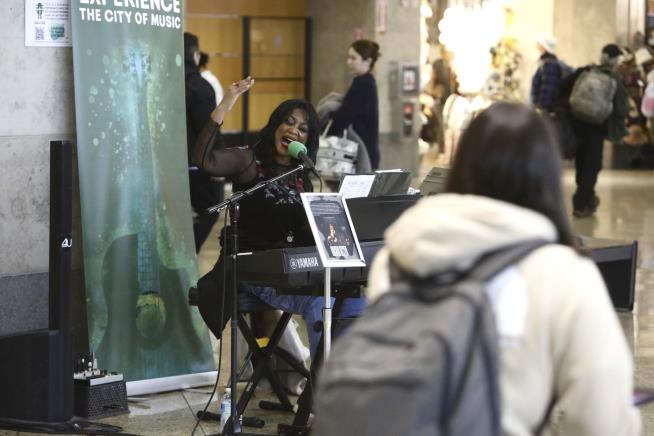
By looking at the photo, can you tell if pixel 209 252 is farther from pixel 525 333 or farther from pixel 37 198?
pixel 525 333

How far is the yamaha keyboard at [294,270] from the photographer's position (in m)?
4.77

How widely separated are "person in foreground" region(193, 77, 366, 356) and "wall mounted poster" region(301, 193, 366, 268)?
1.85 feet

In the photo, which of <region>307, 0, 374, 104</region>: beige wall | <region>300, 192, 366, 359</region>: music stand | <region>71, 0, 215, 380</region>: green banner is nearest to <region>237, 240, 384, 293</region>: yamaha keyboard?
<region>300, 192, 366, 359</region>: music stand

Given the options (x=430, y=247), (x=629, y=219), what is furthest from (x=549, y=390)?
(x=629, y=219)

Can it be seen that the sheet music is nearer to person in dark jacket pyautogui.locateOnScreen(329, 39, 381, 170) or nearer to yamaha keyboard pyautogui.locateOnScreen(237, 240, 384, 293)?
yamaha keyboard pyautogui.locateOnScreen(237, 240, 384, 293)

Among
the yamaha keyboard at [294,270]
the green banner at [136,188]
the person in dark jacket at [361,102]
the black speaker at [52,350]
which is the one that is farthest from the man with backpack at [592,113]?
the black speaker at [52,350]

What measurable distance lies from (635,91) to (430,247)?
56.0ft

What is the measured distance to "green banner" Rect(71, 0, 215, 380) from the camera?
5.53 metres

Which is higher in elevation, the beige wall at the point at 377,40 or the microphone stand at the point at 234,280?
the beige wall at the point at 377,40

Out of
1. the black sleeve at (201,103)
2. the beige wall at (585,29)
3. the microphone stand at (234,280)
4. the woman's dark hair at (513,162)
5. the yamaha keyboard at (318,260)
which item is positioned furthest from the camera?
the beige wall at (585,29)

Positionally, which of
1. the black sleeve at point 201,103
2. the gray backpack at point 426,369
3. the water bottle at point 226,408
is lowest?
the water bottle at point 226,408

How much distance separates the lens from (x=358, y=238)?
16.4ft

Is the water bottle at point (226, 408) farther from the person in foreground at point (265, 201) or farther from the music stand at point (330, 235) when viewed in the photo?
the music stand at point (330, 235)

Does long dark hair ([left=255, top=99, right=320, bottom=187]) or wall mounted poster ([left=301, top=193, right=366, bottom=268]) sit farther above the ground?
long dark hair ([left=255, top=99, right=320, bottom=187])
